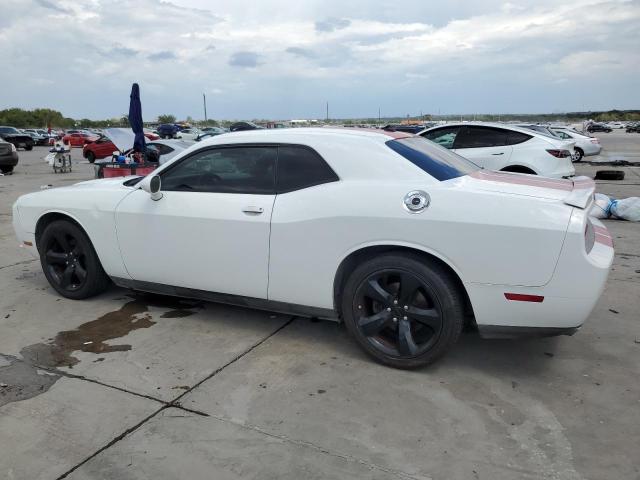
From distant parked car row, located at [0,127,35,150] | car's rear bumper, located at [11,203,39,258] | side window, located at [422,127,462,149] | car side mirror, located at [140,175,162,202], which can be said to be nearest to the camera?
car side mirror, located at [140,175,162,202]

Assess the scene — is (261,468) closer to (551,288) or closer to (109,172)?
(551,288)

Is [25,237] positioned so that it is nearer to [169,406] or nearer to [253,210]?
[253,210]

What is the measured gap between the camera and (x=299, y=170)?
12.3 ft

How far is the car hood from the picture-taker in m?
3.21

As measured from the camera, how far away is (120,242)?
4422 mm

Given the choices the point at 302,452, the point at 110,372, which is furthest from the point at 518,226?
the point at 110,372

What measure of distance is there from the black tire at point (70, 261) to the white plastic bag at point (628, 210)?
780 cm

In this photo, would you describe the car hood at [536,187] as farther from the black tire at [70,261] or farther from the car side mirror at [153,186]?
the black tire at [70,261]

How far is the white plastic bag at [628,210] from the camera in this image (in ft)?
27.6

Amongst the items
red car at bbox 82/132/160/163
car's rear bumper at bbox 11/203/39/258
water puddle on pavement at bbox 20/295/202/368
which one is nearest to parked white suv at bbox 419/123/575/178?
water puddle on pavement at bbox 20/295/202/368

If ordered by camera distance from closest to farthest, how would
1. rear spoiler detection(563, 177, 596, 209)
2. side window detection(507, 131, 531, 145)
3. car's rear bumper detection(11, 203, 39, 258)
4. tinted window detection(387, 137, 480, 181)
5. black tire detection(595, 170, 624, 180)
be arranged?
rear spoiler detection(563, 177, 596, 209) < tinted window detection(387, 137, 480, 181) < car's rear bumper detection(11, 203, 39, 258) < side window detection(507, 131, 531, 145) < black tire detection(595, 170, 624, 180)

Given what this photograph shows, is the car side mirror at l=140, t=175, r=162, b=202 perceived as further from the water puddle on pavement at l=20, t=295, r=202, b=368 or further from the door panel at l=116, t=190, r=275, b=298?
the water puddle on pavement at l=20, t=295, r=202, b=368

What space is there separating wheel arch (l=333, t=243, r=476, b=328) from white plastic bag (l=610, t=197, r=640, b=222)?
639 cm

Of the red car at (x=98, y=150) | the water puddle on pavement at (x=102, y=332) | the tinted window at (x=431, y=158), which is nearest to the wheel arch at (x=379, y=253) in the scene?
the tinted window at (x=431, y=158)
